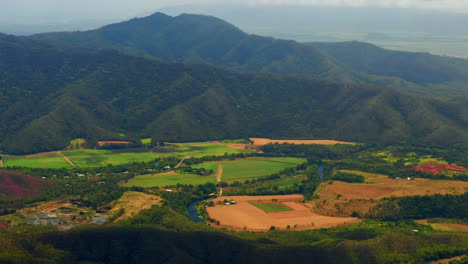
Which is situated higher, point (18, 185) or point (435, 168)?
point (435, 168)

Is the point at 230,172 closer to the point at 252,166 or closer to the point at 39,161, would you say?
the point at 252,166

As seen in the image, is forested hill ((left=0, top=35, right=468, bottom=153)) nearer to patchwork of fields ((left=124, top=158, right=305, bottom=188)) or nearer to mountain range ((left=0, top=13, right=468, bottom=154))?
mountain range ((left=0, top=13, right=468, bottom=154))

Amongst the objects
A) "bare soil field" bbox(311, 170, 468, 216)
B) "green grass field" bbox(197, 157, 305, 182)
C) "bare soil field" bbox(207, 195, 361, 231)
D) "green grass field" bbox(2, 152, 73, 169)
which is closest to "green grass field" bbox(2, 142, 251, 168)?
"green grass field" bbox(2, 152, 73, 169)

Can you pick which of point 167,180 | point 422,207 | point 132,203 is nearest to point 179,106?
point 167,180

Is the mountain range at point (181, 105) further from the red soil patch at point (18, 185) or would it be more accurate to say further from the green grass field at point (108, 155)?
the red soil patch at point (18, 185)

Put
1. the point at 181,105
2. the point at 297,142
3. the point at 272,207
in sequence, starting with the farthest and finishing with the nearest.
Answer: the point at 181,105
the point at 297,142
the point at 272,207

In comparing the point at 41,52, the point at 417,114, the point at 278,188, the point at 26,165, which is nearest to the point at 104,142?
the point at 26,165

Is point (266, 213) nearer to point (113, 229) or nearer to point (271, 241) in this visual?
point (271, 241)

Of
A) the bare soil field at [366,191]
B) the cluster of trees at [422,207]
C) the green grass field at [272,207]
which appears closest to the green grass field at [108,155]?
the green grass field at [272,207]
